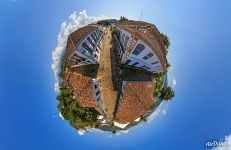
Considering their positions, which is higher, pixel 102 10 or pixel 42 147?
pixel 102 10

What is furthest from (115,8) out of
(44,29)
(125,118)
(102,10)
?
(125,118)

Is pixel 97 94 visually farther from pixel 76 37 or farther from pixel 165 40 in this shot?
pixel 165 40

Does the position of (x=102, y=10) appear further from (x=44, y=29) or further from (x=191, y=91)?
(x=191, y=91)

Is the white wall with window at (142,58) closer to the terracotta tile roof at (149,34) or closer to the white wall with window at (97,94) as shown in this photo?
the terracotta tile roof at (149,34)

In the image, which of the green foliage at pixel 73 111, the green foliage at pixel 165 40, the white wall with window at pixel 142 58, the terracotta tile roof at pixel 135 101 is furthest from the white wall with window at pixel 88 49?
the green foliage at pixel 165 40

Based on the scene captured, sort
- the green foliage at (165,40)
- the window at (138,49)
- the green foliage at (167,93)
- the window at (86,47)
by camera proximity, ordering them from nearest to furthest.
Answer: the window at (138,49), the window at (86,47), the green foliage at (167,93), the green foliage at (165,40)

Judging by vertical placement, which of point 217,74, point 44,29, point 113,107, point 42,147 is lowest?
point 42,147

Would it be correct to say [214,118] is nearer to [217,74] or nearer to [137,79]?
[217,74]
